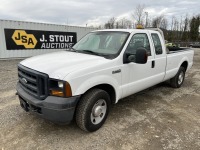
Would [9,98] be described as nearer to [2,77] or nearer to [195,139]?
[2,77]

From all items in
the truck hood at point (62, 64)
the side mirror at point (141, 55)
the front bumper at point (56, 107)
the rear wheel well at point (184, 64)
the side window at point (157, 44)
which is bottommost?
the front bumper at point (56, 107)

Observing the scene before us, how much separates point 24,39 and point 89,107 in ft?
37.7

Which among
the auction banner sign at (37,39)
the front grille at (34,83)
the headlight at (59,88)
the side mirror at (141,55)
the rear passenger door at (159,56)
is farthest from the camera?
the auction banner sign at (37,39)

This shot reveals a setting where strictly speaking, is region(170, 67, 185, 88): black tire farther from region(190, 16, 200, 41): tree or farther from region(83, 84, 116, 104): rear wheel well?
region(190, 16, 200, 41): tree

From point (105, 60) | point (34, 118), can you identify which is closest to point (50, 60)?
point (105, 60)

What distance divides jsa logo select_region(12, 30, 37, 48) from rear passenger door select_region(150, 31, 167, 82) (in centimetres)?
1053

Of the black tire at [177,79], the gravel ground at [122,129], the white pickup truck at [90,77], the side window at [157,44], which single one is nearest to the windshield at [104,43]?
A: the white pickup truck at [90,77]

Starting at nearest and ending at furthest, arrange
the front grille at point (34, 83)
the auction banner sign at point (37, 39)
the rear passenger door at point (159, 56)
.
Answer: the front grille at point (34, 83) → the rear passenger door at point (159, 56) → the auction banner sign at point (37, 39)

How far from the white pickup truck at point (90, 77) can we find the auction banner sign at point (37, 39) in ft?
31.7

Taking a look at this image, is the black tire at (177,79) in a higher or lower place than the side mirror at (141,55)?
lower

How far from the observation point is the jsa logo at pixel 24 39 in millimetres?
12547

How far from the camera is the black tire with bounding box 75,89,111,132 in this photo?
3.07 metres

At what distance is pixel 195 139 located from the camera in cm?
325

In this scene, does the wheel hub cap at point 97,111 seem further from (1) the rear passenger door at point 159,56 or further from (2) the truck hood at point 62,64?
(1) the rear passenger door at point 159,56
